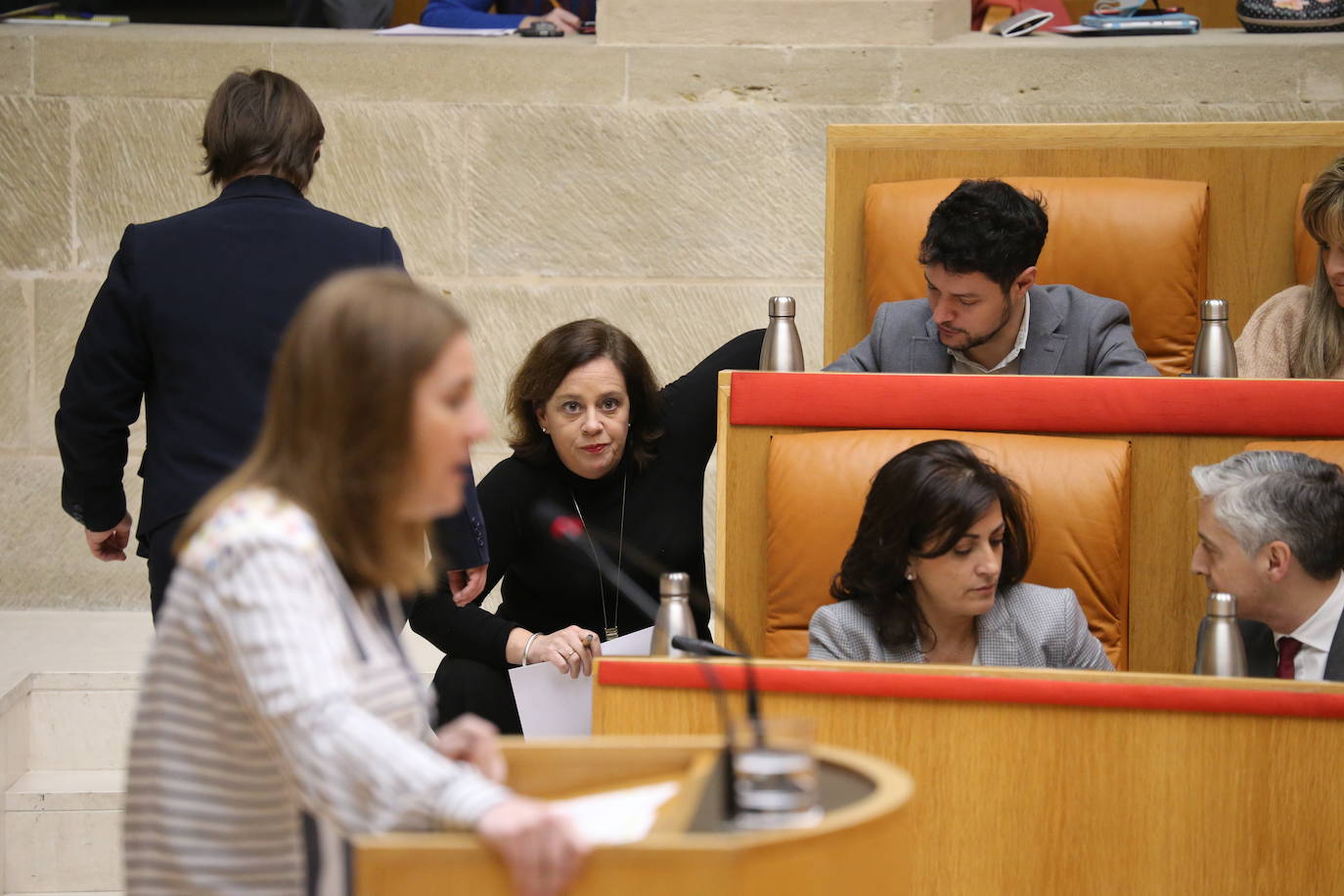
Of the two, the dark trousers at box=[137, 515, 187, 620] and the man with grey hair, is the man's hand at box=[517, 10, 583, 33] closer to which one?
the dark trousers at box=[137, 515, 187, 620]

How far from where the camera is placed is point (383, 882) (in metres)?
0.93

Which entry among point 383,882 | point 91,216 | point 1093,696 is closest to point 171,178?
point 91,216

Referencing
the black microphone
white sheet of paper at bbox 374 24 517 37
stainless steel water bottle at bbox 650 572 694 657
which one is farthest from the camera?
white sheet of paper at bbox 374 24 517 37

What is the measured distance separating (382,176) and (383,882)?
2.71 metres

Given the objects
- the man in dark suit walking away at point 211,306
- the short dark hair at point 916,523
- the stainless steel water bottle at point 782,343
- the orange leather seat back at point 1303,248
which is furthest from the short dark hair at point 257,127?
the orange leather seat back at point 1303,248

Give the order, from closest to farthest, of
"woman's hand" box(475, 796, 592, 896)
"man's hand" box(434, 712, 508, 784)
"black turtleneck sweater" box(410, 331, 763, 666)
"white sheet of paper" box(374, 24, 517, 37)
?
"woman's hand" box(475, 796, 592, 896)
"man's hand" box(434, 712, 508, 784)
"black turtleneck sweater" box(410, 331, 763, 666)
"white sheet of paper" box(374, 24, 517, 37)

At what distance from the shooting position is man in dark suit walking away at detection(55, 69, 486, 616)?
190 cm

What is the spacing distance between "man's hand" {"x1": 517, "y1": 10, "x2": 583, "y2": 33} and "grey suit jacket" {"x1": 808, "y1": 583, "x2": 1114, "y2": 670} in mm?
2106

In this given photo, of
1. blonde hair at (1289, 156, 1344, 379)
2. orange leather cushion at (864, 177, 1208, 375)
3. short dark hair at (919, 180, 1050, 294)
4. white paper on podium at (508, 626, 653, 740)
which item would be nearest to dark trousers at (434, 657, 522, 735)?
white paper on podium at (508, 626, 653, 740)

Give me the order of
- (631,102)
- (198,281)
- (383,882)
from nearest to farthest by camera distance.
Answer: (383,882) < (198,281) < (631,102)

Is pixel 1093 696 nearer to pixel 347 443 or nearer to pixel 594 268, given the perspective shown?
pixel 347 443

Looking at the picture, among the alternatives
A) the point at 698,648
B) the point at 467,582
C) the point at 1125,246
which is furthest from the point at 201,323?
the point at 1125,246

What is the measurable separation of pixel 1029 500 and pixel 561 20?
2108 mm

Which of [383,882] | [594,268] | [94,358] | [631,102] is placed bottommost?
[383,882]
